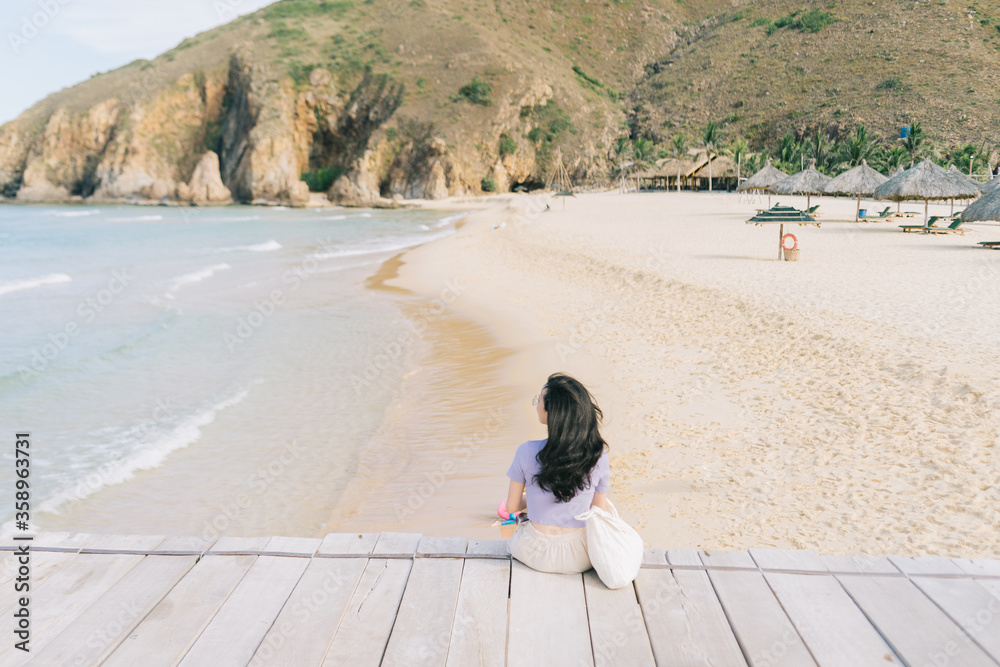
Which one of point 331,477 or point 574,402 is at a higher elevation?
point 574,402

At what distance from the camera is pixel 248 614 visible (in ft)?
8.35

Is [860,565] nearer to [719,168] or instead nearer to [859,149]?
[859,149]

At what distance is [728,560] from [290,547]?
80.3 inches

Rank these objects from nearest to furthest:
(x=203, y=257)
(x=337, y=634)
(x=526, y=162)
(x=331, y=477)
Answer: (x=337, y=634)
(x=331, y=477)
(x=203, y=257)
(x=526, y=162)

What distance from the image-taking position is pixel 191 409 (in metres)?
8.77

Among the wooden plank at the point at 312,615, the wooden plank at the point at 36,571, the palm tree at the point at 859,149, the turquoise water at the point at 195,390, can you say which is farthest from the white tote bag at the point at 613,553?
the palm tree at the point at 859,149

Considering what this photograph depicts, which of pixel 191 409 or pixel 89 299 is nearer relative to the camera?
pixel 191 409

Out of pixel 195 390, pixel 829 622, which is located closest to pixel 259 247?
pixel 195 390

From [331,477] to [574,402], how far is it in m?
4.44

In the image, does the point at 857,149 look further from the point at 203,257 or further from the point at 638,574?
the point at 638,574

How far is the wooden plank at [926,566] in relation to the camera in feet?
9.11

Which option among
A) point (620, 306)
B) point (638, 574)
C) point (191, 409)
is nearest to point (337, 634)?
point (638, 574)

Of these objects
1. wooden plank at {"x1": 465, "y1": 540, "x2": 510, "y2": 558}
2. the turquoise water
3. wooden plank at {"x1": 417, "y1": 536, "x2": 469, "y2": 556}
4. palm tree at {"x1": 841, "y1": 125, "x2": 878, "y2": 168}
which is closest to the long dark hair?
wooden plank at {"x1": 465, "y1": 540, "x2": 510, "y2": 558}

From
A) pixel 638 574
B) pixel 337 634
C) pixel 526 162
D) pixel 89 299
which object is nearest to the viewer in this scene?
pixel 337 634
